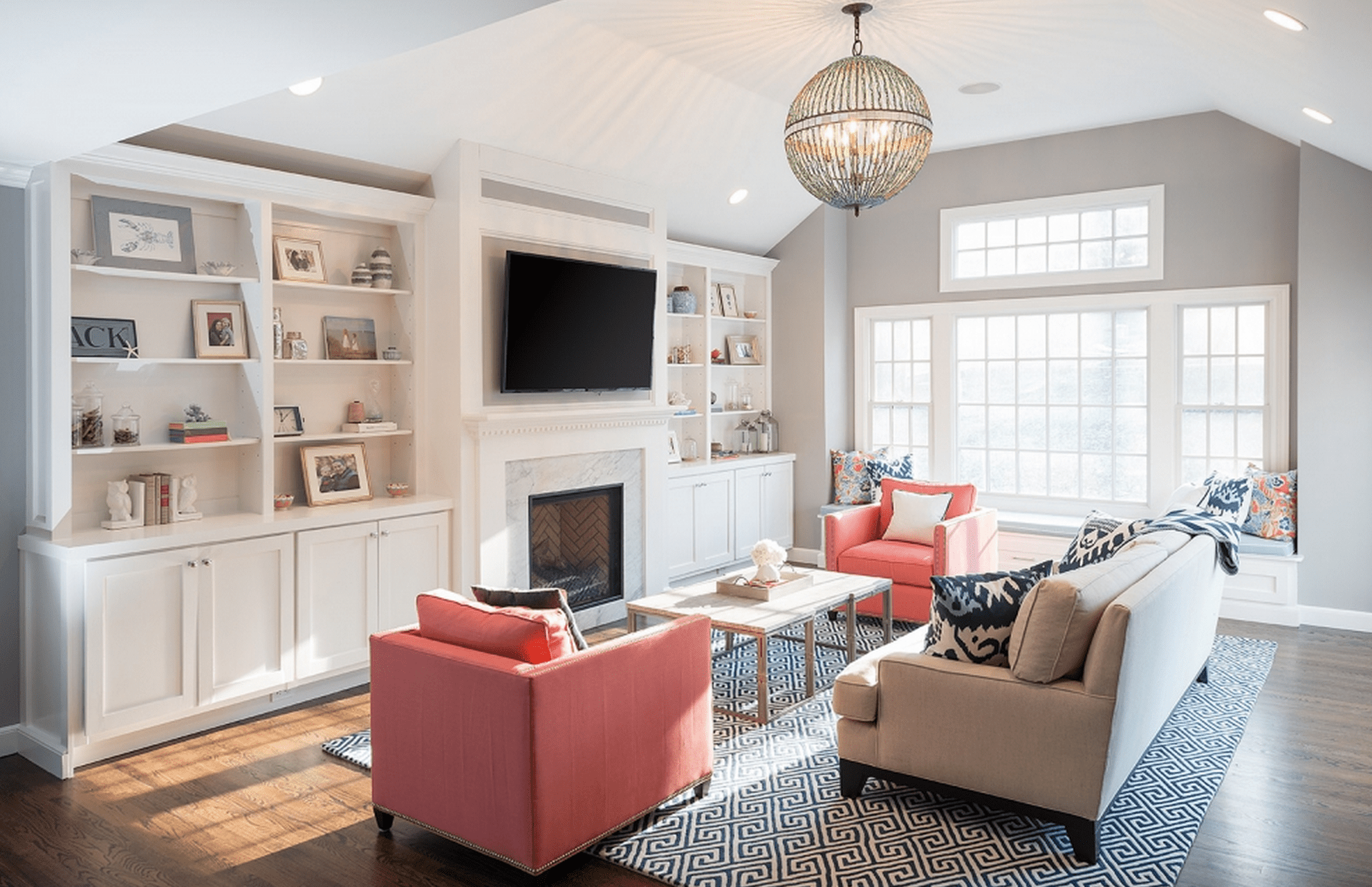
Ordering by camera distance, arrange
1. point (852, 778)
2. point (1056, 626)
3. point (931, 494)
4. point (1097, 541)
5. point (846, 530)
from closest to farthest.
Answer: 1. point (1056, 626)
2. point (852, 778)
3. point (1097, 541)
4. point (846, 530)
5. point (931, 494)

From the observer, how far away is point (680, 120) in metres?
5.77

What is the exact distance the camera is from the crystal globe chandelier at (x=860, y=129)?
388 cm

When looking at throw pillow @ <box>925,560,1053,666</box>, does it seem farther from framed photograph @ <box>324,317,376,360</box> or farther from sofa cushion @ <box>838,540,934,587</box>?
framed photograph @ <box>324,317,376,360</box>

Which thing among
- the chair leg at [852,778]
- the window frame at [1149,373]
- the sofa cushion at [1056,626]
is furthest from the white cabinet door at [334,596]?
the window frame at [1149,373]

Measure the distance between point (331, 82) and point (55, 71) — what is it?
1.76 m

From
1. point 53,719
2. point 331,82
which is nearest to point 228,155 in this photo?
point 331,82

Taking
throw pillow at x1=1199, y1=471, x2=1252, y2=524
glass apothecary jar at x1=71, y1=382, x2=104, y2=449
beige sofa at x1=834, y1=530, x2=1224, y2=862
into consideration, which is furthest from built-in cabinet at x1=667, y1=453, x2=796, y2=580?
glass apothecary jar at x1=71, y1=382, x2=104, y2=449

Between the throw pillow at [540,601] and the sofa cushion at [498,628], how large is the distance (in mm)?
48

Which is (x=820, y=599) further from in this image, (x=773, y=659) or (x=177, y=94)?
(x=177, y=94)

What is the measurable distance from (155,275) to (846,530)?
4007 millimetres

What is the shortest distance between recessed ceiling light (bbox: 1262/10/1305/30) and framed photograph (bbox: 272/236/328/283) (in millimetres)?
4138

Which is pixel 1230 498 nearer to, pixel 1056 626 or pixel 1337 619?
pixel 1337 619

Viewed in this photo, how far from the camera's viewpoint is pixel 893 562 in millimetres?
5887

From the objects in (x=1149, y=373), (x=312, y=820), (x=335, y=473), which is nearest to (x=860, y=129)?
(x=335, y=473)
